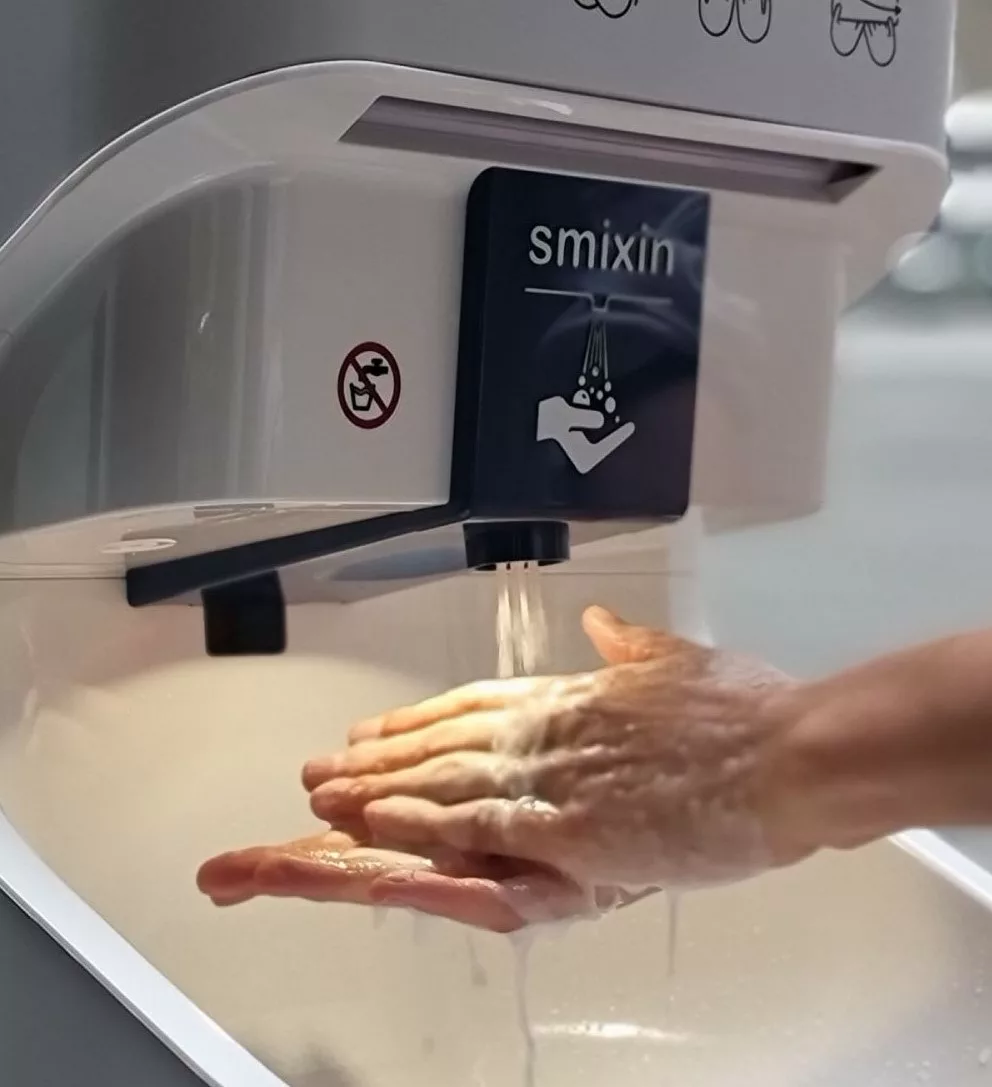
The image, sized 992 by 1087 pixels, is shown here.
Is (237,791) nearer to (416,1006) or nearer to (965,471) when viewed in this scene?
(416,1006)

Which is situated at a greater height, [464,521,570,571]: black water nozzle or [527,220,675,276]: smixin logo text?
[527,220,675,276]: smixin logo text

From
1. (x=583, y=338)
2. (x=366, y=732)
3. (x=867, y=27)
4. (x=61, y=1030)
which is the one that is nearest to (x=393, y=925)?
(x=366, y=732)

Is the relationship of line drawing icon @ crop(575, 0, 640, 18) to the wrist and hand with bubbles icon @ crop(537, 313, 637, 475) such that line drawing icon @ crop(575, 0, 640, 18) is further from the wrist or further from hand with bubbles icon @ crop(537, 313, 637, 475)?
the wrist

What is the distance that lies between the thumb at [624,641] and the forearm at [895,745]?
0.09 m

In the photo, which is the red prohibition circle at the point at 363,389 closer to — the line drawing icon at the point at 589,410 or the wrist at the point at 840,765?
the line drawing icon at the point at 589,410

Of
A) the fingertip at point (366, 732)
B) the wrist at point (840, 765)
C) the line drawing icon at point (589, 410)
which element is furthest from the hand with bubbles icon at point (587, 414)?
the fingertip at point (366, 732)

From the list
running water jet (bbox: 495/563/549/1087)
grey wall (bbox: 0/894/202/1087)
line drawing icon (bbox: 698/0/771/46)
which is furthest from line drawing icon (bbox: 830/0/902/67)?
grey wall (bbox: 0/894/202/1087)

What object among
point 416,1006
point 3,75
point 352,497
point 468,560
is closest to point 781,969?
point 416,1006

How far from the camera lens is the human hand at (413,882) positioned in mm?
498

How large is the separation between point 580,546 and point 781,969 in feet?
0.78

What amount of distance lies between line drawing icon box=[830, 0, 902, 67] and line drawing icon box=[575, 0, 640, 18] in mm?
68

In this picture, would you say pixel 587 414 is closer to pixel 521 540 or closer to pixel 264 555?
pixel 521 540

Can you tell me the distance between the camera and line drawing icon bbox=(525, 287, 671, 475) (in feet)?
1.42

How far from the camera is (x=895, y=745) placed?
40 cm
